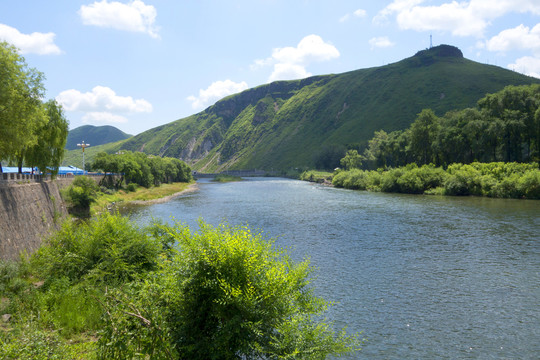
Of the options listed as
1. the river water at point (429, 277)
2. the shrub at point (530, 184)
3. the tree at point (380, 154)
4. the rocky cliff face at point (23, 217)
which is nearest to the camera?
the river water at point (429, 277)

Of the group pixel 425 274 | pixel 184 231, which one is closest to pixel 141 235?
pixel 184 231

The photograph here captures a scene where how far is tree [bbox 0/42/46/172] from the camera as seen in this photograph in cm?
2812

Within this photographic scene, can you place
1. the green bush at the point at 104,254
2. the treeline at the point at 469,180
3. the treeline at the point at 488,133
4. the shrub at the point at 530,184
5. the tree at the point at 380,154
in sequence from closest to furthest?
the green bush at the point at 104,254
the shrub at the point at 530,184
the treeline at the point at 469,180
the treeline at the point at 488,133
the tree at the point at 380,154

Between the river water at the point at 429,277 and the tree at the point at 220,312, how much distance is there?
7564 mm

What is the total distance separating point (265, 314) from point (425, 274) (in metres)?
22.6

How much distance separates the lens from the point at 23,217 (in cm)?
3184

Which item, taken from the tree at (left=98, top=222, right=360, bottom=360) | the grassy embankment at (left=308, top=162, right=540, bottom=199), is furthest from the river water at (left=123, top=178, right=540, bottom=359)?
the grassy embankment at (left=308, top=162, right=540, bottom=199)

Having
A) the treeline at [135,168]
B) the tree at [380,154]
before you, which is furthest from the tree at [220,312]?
the tree at [380,154]

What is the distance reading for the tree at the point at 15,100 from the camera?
28125mm

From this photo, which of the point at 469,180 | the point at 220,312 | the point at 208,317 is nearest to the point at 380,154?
the point at 469,180

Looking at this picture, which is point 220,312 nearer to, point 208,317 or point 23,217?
point 208,317

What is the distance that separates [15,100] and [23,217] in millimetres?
9945

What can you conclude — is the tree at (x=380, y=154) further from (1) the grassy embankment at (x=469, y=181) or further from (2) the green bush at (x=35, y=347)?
(2) the green bush at (x=35, y=347)

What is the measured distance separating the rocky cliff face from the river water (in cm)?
1179
